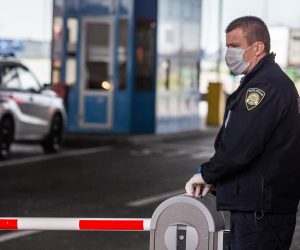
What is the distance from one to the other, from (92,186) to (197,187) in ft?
29.1

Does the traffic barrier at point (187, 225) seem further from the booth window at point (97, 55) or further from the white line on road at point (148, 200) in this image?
the booth window at point (97, 55)

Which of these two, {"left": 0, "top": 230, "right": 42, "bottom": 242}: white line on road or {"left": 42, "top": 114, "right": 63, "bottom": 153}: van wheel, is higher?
{"left": 0, "top": 230, "right": 42, "bottom": 242}: white line on road

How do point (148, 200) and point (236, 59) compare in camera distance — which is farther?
point (148, 200)

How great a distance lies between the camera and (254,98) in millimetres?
4234

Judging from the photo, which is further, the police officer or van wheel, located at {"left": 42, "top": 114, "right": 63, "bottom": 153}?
van wheel, located at {"left": 42, "top": 114, "right": 63, "bottom": 153}

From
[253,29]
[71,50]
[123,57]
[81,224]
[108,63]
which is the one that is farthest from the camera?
[71,50]

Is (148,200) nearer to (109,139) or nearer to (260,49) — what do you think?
(260,49)

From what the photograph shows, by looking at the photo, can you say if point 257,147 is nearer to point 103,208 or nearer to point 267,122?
point 267,122

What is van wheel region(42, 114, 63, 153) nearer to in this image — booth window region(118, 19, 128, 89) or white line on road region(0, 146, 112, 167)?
white line on road region(0, 146, 112, 167)

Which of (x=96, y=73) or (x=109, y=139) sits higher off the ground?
(x=96, y=73)

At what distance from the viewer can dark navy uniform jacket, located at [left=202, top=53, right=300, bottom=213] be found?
425 cm

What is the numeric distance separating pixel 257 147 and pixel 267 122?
0.12 metres

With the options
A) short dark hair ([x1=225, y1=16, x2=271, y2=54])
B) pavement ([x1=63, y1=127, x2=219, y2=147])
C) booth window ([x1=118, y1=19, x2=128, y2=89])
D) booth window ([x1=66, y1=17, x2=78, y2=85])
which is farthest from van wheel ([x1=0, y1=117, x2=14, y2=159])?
short dark hair ([x1=225, y1=16, x2=271, y2=54])

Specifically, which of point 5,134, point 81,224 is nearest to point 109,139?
point 5,134
